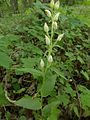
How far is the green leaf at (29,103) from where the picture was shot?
197 cm

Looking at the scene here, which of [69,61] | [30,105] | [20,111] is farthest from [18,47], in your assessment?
[30,105]

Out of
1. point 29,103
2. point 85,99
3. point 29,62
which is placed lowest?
point 85,99

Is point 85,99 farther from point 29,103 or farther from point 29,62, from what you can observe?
point 29,103

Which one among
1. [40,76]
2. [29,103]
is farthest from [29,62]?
[29,103]

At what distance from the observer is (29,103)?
79.0 inches

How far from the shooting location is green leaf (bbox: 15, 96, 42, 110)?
1973mm

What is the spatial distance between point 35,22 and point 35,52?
1.15 m

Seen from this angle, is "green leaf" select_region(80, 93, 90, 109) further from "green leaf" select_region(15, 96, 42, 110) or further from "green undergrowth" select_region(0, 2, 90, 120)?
"green leaf" select_region(15, 96, 42, 110)

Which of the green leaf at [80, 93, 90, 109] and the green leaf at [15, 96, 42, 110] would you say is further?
the green leaf at [80, 93, 90, 109]

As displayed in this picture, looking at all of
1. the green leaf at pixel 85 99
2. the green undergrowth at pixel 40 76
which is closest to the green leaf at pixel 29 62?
the green undergrowth at pixel 40 76

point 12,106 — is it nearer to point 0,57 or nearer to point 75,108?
point 75,108

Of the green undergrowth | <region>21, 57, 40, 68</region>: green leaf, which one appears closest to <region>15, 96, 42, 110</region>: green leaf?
the green undergrowth

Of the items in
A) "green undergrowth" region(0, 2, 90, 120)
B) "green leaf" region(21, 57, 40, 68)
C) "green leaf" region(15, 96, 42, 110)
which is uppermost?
"green leaf" region(15, 96, 42, 110)

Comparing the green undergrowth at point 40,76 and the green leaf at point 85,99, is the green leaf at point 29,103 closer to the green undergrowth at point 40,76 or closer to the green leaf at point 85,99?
the green undergrowth at point 40,76
